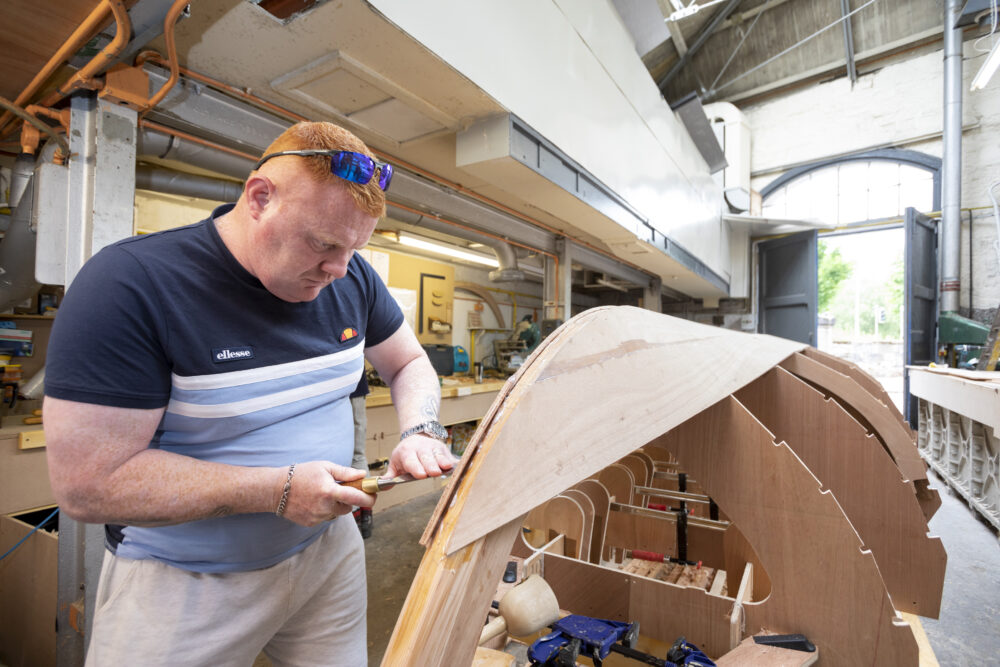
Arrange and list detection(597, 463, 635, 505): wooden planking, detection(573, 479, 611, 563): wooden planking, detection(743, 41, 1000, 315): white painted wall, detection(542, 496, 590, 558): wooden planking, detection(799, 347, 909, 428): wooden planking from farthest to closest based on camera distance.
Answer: detection(743, 41, 1000, 315): white painted wall, detection(799, 347, 909, 428): wooden planking, detection(597, 463, 635, 505): wooden planking, detection(573, 479, 611, 563): wooden planking, detection(542, 496, 590, 558): wooden planking

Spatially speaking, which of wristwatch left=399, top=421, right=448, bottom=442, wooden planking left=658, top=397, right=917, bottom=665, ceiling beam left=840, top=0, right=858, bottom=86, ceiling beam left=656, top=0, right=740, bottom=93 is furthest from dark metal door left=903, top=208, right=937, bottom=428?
wristwatch left=399, top=421, right=448, bottom=442

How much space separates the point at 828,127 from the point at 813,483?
27.6 feet

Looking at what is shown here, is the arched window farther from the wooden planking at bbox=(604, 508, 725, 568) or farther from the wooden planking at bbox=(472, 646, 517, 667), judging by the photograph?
the wooden planking at bbox=(472, 646, 517, 667)

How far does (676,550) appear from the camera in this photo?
169cm

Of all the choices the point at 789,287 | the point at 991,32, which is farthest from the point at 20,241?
the point at 991,32

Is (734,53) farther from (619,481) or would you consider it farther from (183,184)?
(183,184)

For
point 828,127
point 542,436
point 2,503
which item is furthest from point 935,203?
point 2,503

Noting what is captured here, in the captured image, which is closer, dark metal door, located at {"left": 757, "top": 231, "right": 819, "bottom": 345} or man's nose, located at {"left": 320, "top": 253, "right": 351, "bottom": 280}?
man's nose, located at {"left": 320, "top": 253, "right": 351, "bottom": 280}

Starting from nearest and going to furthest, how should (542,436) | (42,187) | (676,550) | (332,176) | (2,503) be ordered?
(542,436) < (332,176) < (42,187) < (676,550) < (2,503)

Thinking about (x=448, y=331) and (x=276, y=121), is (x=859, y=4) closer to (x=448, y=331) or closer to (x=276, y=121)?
(x=448, y=331)

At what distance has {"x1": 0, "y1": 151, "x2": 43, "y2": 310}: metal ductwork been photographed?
167 cm

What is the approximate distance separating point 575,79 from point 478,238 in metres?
1.50

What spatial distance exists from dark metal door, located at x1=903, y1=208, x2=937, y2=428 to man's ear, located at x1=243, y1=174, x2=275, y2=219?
22.0 ft

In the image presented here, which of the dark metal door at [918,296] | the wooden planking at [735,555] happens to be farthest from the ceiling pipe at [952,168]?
the wooden planking at [735,555]
